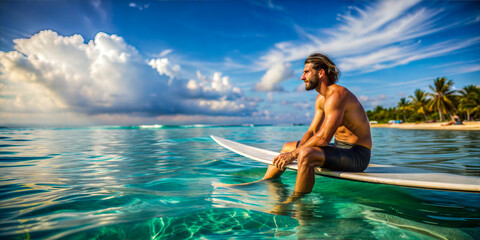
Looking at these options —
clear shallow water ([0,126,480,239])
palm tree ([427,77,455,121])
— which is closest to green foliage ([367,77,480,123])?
palm tree ([427,77,455,121])

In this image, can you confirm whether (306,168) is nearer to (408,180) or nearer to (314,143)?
(314,143)

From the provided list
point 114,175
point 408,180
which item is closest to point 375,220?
point 408,180

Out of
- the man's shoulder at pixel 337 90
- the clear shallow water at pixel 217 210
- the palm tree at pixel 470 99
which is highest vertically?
the palm tree at pixel 470 99

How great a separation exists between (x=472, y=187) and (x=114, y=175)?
5.04 metres

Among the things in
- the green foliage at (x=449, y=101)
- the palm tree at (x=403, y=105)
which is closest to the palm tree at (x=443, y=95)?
the green foliage at (x=449, y=101)

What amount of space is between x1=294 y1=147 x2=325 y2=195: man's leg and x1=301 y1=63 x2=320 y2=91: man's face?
83cm

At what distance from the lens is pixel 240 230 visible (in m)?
2.12

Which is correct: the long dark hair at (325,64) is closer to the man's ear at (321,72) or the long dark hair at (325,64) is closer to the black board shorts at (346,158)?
the man's ear at (321,72)

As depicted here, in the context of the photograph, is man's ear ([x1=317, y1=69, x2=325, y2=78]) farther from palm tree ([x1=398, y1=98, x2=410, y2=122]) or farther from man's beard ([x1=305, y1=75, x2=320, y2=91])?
palm tree ([x1=398, y1=98, x2=410, y2=122])

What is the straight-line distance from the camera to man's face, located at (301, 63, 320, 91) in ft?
9.75

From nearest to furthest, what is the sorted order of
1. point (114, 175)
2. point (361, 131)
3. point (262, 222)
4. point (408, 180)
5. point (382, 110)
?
point (262, 222) < point (408, 180) < point (361, 131) < point (114, 175) < point (382, 110)

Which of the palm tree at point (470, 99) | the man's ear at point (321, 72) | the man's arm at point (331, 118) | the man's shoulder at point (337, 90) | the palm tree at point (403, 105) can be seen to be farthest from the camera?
the palm tree at point (403, 105)

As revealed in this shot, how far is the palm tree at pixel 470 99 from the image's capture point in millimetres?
36897

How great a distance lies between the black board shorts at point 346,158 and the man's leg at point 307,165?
102mm
